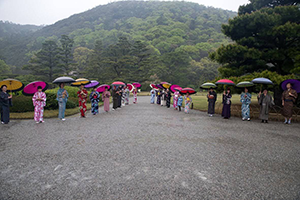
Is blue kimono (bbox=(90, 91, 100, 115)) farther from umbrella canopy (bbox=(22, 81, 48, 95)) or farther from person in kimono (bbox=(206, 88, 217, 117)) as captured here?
person in kimono (bbox=(206, 88, 217, 117))

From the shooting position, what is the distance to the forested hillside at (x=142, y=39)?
5028cm

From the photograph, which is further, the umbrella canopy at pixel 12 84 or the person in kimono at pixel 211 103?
the person in kimono at pixel 211 103

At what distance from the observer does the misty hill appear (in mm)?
88625

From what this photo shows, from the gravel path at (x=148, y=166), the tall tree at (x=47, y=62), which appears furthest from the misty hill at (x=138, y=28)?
the gravel path at (x=148, y=166)

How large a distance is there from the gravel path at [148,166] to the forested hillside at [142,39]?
1276 inches

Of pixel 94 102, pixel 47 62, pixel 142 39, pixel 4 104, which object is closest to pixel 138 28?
pixel 142 39

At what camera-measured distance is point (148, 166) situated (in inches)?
157

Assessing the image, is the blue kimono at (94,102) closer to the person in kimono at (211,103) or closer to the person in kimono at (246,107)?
the person in kimono at (211,103)

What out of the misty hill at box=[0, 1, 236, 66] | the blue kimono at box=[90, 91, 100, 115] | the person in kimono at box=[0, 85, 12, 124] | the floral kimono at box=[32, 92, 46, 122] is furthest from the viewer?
the misty hill at box=[0, 1, 236, 66]

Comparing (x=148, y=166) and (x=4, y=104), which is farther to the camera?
(x=4, y=104)

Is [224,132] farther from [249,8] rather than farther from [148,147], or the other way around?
[249,8]

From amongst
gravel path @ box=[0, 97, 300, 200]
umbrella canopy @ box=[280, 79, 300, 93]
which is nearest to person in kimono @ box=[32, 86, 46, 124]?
gravel path @ box=[0, 97, 300, 200]

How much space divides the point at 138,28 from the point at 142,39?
33299 mm

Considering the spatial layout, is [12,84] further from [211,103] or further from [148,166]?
[211,103]
